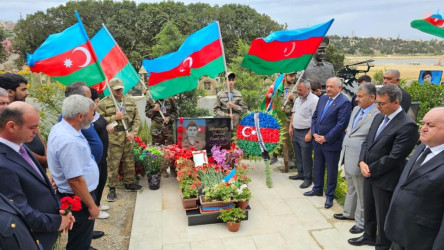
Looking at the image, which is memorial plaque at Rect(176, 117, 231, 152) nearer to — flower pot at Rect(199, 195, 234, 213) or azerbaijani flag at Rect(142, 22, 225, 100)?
azerbaijani flag at Rect(142, 22, 225, 100)

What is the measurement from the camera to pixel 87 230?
130 inches

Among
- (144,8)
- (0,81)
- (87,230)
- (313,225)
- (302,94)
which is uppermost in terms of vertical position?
(144,8)

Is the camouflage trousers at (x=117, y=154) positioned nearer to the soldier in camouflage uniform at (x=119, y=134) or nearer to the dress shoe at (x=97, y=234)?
the soldier in camouflage uniform at (x=119, y=134)

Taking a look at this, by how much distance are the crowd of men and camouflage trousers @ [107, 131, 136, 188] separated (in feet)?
0.06

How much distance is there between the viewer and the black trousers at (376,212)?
3.58 meters

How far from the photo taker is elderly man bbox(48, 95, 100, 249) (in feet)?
9.18

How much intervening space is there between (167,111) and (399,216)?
18.5ft

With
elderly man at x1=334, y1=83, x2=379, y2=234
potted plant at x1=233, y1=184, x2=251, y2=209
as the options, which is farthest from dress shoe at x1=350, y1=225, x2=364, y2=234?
potted plant at x1=233, y1=184, x2=251, y2=209

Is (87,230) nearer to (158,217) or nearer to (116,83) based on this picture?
(158,217)

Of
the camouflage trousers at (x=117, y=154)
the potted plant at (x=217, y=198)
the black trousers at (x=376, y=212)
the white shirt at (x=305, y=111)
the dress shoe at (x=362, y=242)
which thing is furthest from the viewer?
the white shirt at (x=305, y=111)

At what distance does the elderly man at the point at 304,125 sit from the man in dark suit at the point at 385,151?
188 cm

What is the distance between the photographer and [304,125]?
5789 millimetres

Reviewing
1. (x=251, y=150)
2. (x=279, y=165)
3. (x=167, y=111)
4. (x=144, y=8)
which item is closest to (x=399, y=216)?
(x=251, y=150)

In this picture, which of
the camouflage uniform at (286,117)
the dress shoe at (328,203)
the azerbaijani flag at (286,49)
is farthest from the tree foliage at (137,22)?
the dress shoe at (328,203)
